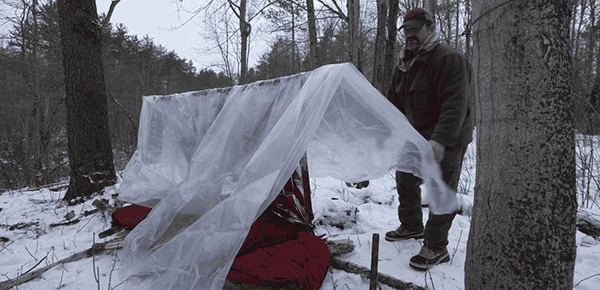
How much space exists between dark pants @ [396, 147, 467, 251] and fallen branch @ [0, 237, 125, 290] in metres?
2.15

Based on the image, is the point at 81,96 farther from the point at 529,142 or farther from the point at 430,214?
the point at 529,142

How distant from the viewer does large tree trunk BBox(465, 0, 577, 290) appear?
0.95m

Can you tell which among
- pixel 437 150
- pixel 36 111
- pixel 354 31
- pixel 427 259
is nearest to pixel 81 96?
pixel 354 31

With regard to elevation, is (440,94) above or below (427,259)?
above

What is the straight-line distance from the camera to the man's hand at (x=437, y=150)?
158 centimetres

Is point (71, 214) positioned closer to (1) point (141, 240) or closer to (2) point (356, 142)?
(1) point (141, 240)

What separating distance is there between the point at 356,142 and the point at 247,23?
7940 millimetres

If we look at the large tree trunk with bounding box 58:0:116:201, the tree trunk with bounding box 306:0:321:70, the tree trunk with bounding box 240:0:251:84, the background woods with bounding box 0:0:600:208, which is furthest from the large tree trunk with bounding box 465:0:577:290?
the tree trunk with bounding box 240:0:251:84

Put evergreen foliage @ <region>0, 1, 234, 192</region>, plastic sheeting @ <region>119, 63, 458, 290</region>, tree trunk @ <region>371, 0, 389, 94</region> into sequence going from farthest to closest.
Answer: evergreen foliage @ <region>0, 1, 234, 192</region>, tree trunk @ <region>371, 0, 389, 94</region>, plastic sheeting @ <region>119, 63, 458, 290</region>

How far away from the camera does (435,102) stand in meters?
1.83

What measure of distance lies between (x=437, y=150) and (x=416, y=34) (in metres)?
0.78

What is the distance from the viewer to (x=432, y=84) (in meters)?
1.80

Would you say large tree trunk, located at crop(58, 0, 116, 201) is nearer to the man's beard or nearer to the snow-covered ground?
the snow-covered ground

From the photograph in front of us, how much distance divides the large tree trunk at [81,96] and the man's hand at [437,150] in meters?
3.87
